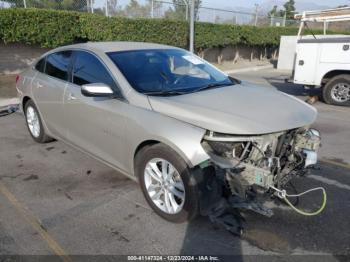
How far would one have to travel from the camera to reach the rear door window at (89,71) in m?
3.75

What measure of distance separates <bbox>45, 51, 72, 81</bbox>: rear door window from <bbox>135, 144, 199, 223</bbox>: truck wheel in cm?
190

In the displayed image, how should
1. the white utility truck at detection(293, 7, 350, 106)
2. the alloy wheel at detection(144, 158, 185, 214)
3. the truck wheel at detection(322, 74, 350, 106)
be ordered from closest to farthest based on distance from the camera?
the alloy wheel at detection(144, 158, 185, 214) → the white utility truck at detection(293, 7, 350, 106) → the truck wheel at detection(322, 74, 350, 106)

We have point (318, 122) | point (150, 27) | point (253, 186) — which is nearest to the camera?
point (253, 186)

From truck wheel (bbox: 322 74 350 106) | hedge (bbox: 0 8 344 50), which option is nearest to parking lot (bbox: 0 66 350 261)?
truck wheel (bbox: 322 74 350 106)

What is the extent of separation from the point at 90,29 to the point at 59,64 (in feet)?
28.3

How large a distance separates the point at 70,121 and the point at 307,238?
3089 millimetres

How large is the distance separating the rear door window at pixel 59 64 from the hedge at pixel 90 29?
23.5 feet

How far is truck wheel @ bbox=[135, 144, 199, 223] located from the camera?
2973mm

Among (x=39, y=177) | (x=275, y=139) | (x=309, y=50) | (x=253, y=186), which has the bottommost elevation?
(x=39, y=177)

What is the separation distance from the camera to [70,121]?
432 centimetres

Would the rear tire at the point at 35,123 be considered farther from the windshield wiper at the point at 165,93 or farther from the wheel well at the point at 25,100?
the windshield wiper at the point at 165,93

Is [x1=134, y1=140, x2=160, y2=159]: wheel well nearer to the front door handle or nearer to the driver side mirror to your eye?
the driver side mirror

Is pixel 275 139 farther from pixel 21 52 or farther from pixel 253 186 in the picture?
pixel 21 52

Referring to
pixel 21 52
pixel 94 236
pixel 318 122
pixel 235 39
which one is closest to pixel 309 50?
pixel 318 122
